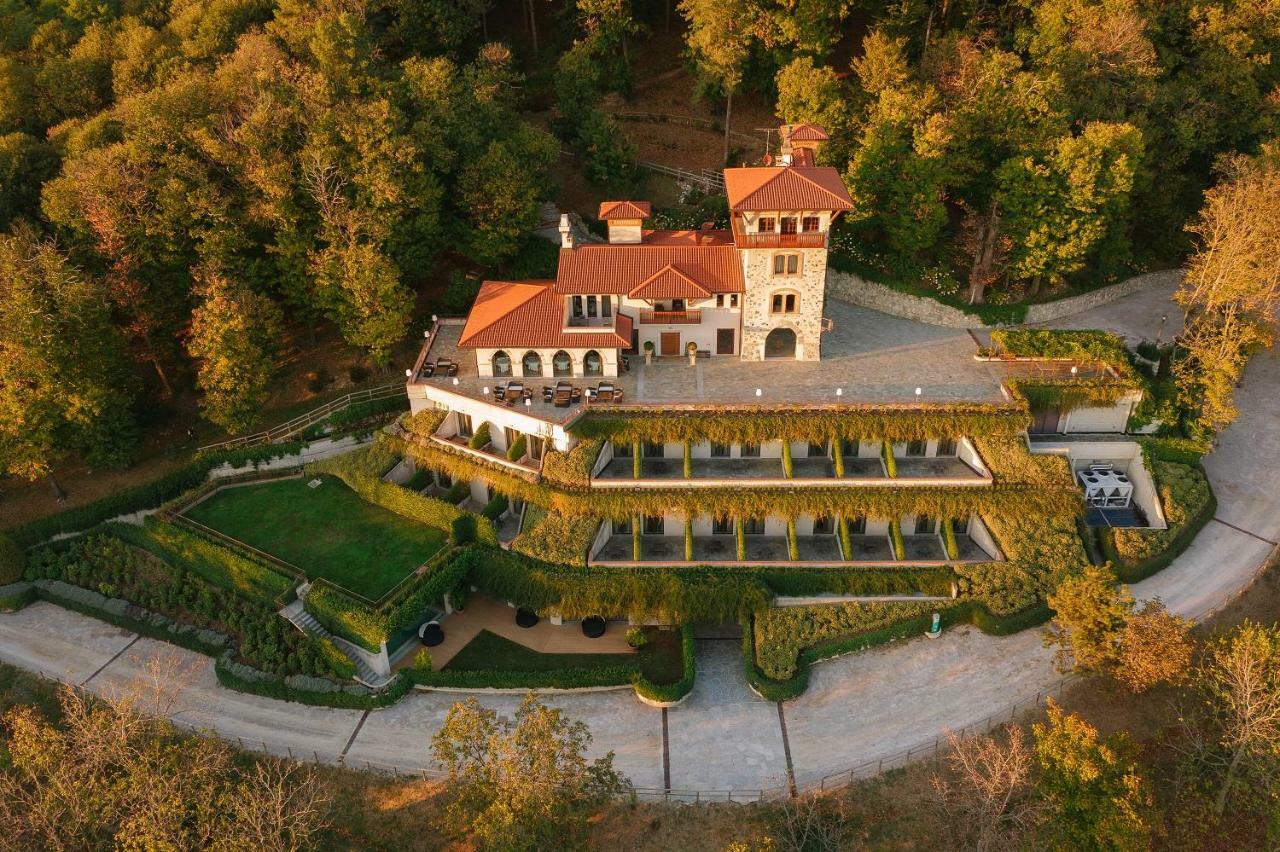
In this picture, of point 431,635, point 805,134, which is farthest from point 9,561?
point 805,134

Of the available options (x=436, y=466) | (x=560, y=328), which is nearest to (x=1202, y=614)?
(x=560, y=328)

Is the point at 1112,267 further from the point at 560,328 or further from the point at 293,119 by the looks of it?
the point at 293,119

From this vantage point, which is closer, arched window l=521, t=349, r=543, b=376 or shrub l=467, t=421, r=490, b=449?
shrub l=467, t=421, r=490, b=449

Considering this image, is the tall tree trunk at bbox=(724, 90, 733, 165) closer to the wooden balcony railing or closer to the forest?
the forest

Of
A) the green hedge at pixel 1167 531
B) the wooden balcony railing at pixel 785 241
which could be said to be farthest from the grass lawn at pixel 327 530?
the green hedge at pixel 1167 531

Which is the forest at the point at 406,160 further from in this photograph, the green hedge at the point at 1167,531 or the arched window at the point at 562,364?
the arched window at the point at 562,364

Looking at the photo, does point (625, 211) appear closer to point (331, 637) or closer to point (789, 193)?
point (789, 193)

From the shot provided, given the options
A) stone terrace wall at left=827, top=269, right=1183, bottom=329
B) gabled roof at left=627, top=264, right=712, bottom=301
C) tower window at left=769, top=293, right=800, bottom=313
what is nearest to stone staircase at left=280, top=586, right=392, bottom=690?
gabled roof at left=627, top=264, right=712, bottom=301
